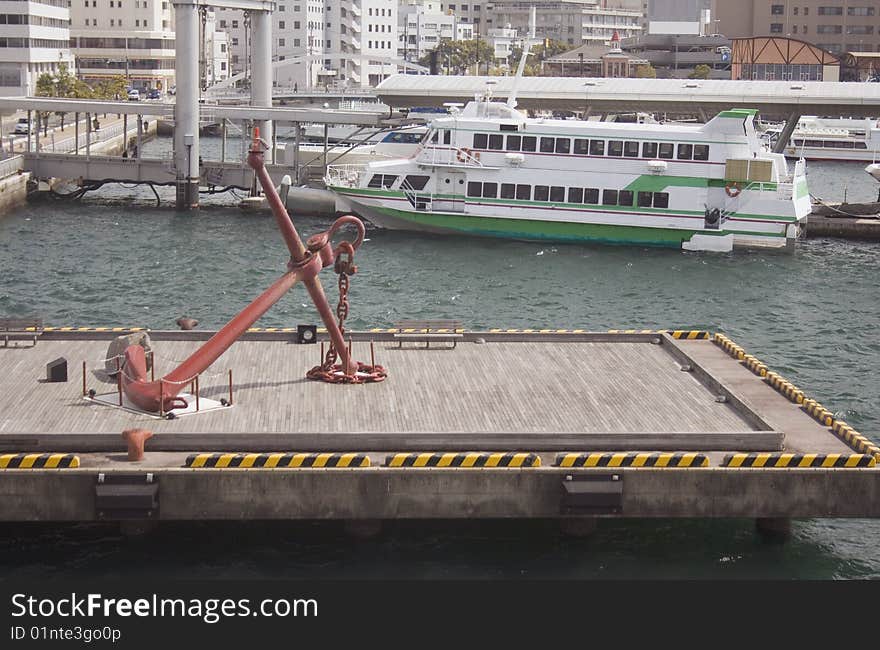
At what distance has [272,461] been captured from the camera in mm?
21516

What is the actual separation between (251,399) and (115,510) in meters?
4.31

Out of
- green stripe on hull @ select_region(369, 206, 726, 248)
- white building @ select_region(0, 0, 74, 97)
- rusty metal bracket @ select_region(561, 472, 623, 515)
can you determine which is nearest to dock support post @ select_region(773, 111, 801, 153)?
green stripe on hull @ select_region(369, 206, 726, 248)

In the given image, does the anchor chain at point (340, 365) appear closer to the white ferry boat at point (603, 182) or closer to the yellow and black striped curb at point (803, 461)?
the yellow and black striped curb at point (803, 461)

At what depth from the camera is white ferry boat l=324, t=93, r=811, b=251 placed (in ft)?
191

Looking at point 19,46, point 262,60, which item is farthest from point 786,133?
point 19,46

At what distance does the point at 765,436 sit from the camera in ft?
73.9

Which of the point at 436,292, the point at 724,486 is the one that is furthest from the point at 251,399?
the point at 436,292

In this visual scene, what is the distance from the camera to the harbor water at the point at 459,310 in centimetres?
2253

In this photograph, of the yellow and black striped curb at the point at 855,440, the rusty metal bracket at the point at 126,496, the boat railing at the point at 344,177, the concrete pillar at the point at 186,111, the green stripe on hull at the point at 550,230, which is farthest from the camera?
the concrete pillar at the point at 186,111

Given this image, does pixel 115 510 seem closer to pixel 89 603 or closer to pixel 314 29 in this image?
pixel 89 603

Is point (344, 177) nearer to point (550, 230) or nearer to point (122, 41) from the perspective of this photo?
point (550, 230)

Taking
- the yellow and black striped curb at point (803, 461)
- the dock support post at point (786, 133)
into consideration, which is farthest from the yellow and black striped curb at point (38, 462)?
the dock support post at point (786, 133)

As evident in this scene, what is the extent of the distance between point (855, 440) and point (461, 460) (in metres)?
6.72

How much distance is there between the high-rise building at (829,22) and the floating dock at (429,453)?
15179 centimetres
